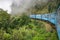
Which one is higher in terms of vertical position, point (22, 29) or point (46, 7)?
point (46, 7)

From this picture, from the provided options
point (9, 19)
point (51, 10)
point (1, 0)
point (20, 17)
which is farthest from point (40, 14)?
point (1, 0)

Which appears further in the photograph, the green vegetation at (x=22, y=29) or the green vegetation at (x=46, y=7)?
the green vegetation at (x=46, y=7)

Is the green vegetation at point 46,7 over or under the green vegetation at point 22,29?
over

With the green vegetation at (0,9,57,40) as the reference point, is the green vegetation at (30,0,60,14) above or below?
above

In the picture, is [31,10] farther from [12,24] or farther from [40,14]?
[12,24]

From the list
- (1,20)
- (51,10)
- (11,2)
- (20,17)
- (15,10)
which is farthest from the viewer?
(11,2)

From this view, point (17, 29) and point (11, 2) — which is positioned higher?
point (11, 2)

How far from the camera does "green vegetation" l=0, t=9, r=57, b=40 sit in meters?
9.11

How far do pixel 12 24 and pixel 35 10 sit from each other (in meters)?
3.01

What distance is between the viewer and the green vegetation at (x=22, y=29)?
9.11 metres

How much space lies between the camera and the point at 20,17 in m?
10.9

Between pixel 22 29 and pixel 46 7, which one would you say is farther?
pixel 46 7

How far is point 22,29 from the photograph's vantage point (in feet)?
32.0

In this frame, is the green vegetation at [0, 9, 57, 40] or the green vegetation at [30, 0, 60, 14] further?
the green vegetation at [30, 0, 60, 14]
